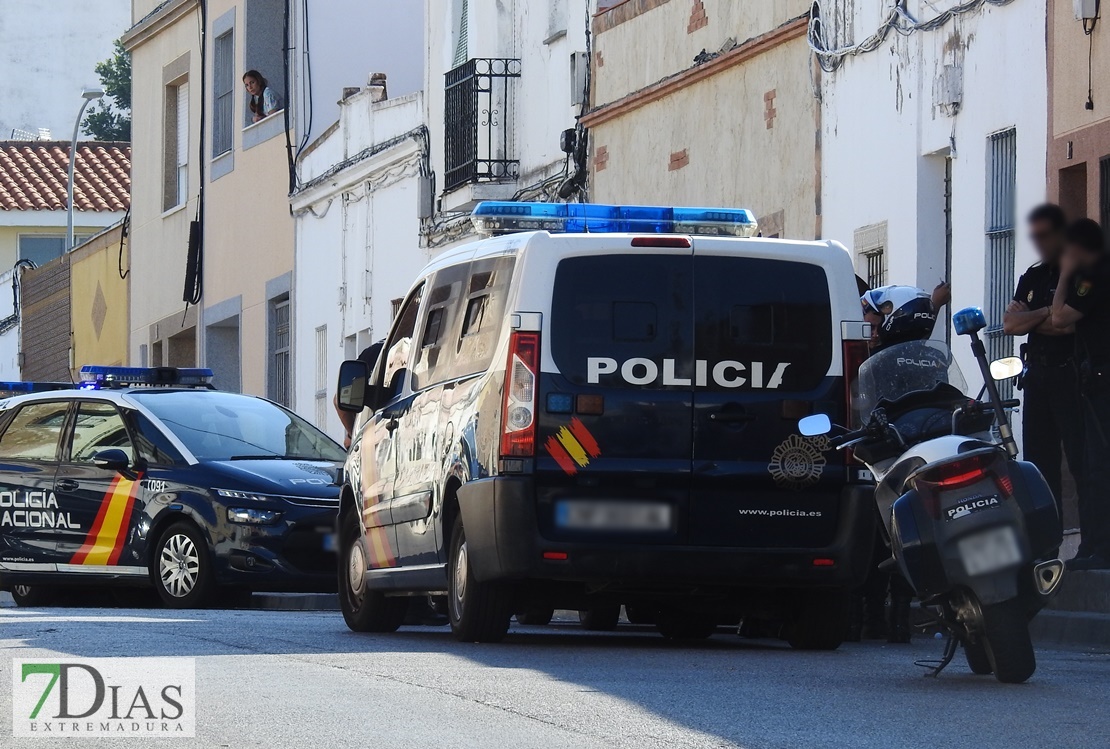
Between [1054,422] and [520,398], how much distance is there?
3.23 meters

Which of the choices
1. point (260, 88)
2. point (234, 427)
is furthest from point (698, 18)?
Answer: point (260, 88)

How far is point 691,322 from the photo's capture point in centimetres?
1212

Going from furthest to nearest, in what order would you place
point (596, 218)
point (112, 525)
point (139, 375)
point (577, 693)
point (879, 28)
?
point (139, 375) → point (879, 28) → point (112, 525) → point (596, 218) → point (577, 693)

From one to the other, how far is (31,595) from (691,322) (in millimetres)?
9498

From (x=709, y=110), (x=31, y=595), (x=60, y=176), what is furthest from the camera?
(x=60, y=176)

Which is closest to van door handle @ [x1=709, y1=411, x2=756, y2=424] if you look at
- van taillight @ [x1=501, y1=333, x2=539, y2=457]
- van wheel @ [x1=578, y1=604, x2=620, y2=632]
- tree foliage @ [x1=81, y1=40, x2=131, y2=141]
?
van taillight @ [x1=501, y1=333, x2=539, y2=457]

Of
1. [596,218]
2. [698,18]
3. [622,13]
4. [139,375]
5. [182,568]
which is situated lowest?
[182,568]

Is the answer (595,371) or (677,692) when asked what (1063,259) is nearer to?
(595,371)

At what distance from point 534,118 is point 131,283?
16902mm

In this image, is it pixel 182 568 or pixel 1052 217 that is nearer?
pixel 1052 217

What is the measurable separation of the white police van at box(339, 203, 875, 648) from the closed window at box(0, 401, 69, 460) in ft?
24.0

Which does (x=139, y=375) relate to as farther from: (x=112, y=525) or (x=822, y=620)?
(x=822, y=620)

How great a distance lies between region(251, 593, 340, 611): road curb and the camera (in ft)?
63.8

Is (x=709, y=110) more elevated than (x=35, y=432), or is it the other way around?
(x=709, y=110)
